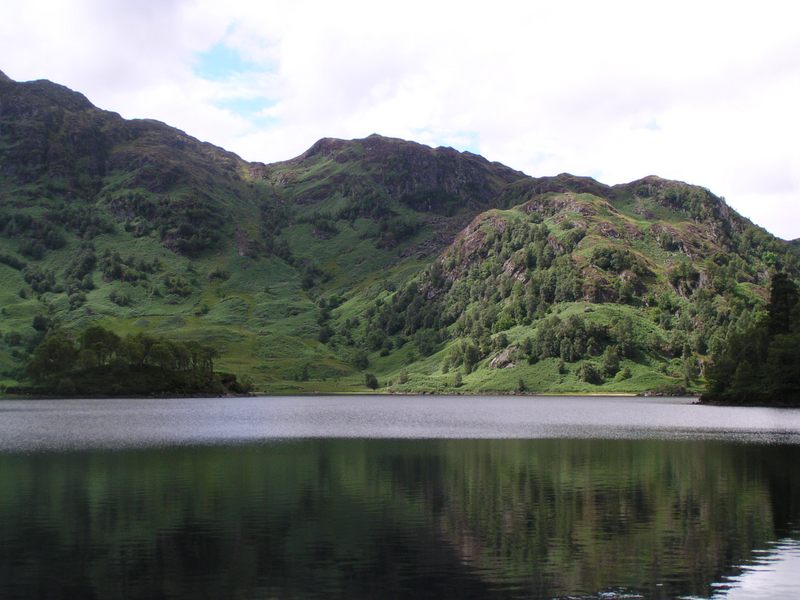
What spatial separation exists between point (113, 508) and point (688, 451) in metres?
65.6

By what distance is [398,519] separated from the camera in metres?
49.8

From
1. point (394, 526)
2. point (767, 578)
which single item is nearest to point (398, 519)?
point (394, 526)

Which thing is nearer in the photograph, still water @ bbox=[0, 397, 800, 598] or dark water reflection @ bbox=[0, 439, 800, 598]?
dark water reflection @ bbox=[0, 439, 800, 598]

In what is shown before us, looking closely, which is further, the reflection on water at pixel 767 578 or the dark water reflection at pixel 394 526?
the dark water reflection at pixel 394 526

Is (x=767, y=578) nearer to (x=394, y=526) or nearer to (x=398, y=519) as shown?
(x=394, y=526)

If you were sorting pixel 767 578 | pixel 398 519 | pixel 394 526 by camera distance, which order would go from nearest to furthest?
pixel 767 578
pixel 394 526
pixel 398 519

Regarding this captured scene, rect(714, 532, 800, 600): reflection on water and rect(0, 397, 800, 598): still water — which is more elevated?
rect(714, 532, 800, 600): reflection on water

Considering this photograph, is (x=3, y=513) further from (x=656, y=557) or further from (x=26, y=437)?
(x=26, y=437)

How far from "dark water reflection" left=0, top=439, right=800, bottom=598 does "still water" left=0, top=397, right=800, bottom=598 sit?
0.17m

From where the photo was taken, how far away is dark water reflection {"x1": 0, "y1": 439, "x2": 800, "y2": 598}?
117 feet

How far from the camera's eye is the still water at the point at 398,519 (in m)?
35.7

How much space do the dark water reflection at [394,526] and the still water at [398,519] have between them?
0.57 feet

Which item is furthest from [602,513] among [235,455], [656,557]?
[235,455]

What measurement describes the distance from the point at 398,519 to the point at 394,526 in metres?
2.24
